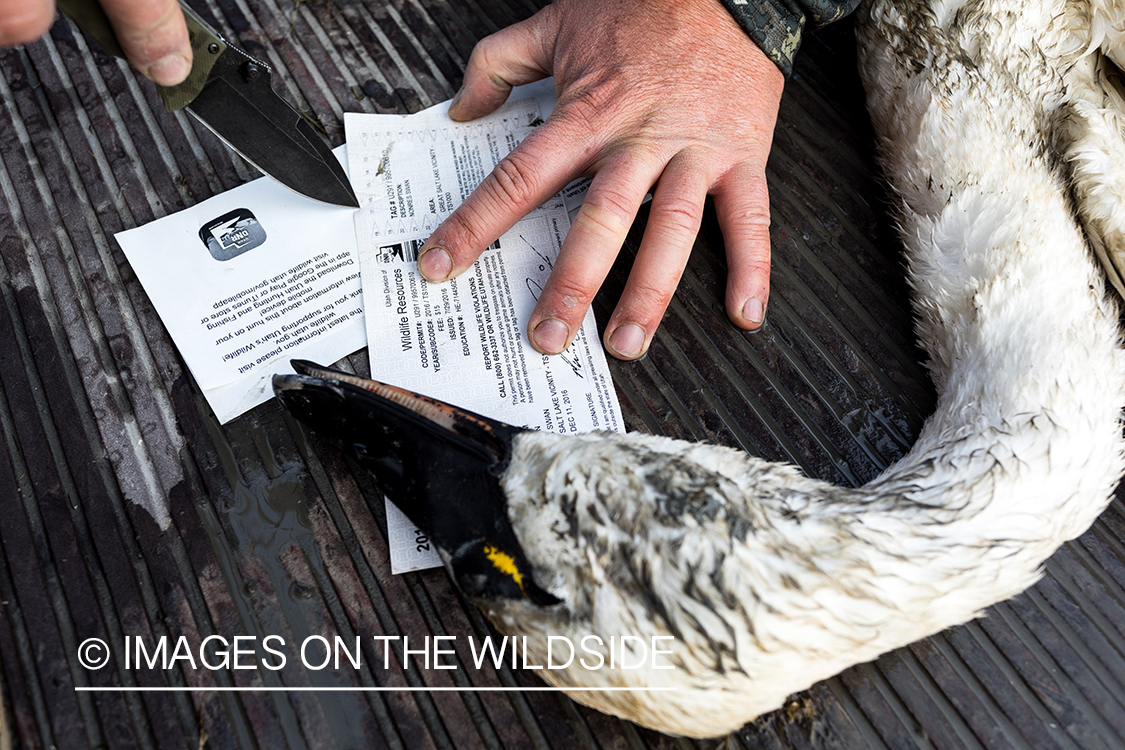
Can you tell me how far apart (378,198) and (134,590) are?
0.75 metres

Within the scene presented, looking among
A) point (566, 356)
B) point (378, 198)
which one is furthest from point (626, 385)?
point (378, 198)

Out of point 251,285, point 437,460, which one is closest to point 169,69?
point 251,285

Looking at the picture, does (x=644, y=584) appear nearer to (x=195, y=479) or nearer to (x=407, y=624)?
(x=407, y=624)

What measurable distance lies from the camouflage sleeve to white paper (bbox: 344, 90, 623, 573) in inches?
16.9

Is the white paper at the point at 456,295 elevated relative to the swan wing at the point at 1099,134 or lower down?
lower down

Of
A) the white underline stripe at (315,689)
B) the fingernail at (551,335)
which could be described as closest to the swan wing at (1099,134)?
the fingernail at (551,335)

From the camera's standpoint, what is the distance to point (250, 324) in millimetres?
1093

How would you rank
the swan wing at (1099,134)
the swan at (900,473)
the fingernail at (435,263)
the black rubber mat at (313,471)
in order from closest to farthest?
the swan at (900,473), the black rubber mat at (313,471), the swan wing at (1099,134), the fingernail at (435,263)

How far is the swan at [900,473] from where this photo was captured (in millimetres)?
688

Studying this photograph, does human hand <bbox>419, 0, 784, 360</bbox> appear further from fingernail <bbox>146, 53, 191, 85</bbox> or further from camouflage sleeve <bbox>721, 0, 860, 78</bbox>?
fingernail <bbox>146, 53, 191, 85</bbox>

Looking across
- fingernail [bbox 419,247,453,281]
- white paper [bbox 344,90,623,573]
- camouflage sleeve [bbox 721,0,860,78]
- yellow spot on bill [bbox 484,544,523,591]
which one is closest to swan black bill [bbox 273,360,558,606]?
yellow spot on bill [bbox 484,544,523,591]

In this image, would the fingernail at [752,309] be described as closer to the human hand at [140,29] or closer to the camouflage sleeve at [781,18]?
the camouflage sleeve at [781,18]

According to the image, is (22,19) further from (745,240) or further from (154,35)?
(745,240)

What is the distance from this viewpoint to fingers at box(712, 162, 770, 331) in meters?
1.11
